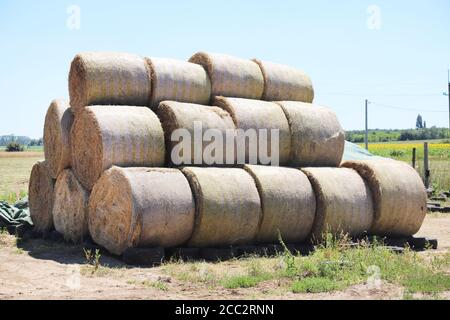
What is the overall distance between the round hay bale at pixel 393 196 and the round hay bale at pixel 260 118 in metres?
1.25

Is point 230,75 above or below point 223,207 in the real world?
above

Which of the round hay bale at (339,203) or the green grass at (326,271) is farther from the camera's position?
the round hay bale at (339,203)

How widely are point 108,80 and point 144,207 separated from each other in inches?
94.7

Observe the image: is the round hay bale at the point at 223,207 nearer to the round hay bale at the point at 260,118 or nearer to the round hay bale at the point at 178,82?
the round hay bale at the point at 260,118

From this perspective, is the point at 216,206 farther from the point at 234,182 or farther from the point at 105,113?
the point at 105,113

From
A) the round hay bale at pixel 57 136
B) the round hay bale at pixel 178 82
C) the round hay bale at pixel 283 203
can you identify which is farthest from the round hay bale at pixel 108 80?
the round hay bale at pixel 283 203

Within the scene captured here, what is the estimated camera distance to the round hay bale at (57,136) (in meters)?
10.5

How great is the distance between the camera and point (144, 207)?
28.1ft

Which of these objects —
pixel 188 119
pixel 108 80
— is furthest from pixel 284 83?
pixel 108 80

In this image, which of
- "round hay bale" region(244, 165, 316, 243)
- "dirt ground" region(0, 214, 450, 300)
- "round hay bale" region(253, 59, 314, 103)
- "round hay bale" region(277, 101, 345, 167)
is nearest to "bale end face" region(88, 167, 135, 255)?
"dirt ground" region(0, 214, 450, 300)

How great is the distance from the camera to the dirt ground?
679 centimetres

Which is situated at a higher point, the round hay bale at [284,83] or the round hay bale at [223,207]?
the round hay bale at [284,83]

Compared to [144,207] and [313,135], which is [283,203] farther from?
[144,207]
